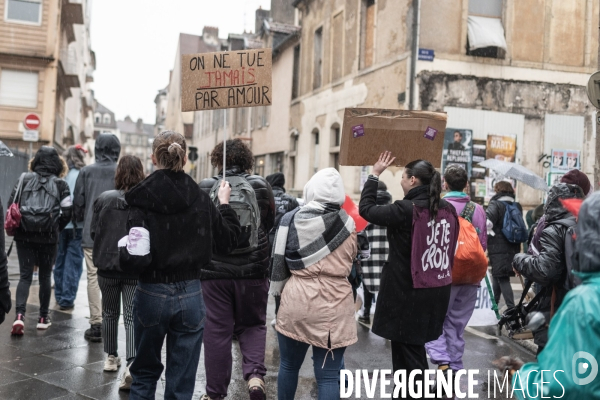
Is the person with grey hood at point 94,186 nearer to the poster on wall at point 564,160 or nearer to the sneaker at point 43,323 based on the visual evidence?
the sneaker at point 43,323

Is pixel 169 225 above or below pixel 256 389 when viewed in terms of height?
above

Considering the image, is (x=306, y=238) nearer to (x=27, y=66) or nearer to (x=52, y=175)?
(x=52, y=175)

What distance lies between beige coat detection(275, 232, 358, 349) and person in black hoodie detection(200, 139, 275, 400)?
23.8 inches

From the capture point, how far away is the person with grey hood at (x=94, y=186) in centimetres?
666

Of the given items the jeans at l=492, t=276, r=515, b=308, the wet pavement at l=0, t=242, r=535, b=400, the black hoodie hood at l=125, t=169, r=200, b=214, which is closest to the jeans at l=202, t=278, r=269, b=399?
the wet pavement at l=0, t=242, r=535, b=400

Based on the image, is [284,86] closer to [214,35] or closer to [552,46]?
[552,46]

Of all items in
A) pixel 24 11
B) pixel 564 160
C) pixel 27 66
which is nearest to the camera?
pixel 564 160

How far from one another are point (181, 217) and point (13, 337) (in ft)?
12.9

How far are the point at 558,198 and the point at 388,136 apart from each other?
133 cm

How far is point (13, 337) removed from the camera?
6.59 metres

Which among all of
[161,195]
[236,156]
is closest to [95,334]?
[236,156]

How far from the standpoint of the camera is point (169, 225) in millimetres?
3660

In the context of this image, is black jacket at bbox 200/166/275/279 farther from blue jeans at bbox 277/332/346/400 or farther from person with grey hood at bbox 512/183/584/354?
person with grey hood at bbox 512/183/584/354

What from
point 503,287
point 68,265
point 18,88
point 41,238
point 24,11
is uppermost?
point 24,11
